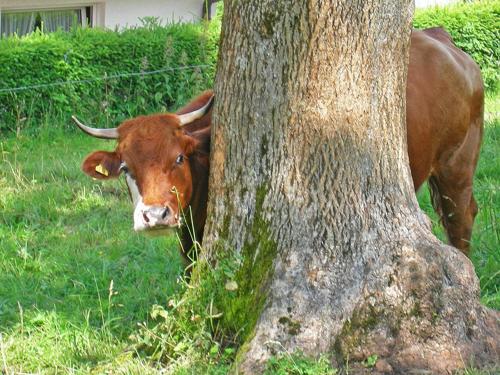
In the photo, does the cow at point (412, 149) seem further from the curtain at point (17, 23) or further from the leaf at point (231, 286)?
the curtain at point (17, 23)

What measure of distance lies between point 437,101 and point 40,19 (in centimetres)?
1112

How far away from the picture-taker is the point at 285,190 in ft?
19.3

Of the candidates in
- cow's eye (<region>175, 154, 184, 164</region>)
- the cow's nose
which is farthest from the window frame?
the cow's nose

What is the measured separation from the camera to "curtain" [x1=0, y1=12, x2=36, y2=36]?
17516 millimetres

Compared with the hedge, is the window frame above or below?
below

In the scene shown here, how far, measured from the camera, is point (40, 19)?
17.8 meters

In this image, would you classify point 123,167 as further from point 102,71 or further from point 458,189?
point 102,71

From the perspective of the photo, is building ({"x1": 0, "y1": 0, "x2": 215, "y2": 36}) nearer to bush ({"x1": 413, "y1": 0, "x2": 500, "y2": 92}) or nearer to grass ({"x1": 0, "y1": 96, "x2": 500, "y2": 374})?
bush ({"x1": 413, "y1": 0, "x2": 500, "y2": 92})

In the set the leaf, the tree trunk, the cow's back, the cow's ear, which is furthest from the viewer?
the cow's back

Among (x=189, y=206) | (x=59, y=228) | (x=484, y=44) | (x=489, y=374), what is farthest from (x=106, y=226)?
(x=484, y=44)

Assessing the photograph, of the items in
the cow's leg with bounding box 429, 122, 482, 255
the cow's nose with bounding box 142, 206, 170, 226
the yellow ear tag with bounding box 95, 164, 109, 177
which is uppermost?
the cow's nose with bounding box 142, 206, 170, 226

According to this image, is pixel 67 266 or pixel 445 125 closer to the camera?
pixel 445 125

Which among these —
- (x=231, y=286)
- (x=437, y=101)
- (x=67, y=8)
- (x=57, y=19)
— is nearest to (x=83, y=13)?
(x=67, y=8)

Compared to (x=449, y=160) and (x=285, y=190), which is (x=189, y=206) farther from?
(x=449, y=160)
